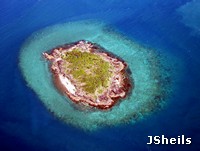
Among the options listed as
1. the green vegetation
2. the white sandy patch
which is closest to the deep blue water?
the white sandy patch

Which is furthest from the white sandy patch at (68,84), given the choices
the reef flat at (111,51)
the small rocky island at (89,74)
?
the reef flat at (111,51)

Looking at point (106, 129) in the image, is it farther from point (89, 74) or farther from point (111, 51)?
point (111, 51)

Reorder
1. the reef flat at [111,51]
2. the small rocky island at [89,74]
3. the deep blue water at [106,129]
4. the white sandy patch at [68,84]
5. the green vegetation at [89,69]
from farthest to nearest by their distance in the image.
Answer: the green vegetation at [89,69]
the white sandy patch at [68,84]
the small rocky island at [89,74]
the reef flat at [111,51]
the deep blue water at [106,129]

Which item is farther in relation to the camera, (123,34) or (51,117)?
(123,34)

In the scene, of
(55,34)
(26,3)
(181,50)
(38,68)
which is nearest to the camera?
(38,68)

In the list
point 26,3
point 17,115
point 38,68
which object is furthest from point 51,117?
point 26,3

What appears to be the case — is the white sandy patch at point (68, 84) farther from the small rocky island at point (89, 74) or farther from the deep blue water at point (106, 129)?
the deep blue water at point (106, 129)

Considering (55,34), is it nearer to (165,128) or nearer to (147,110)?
(147,110)
